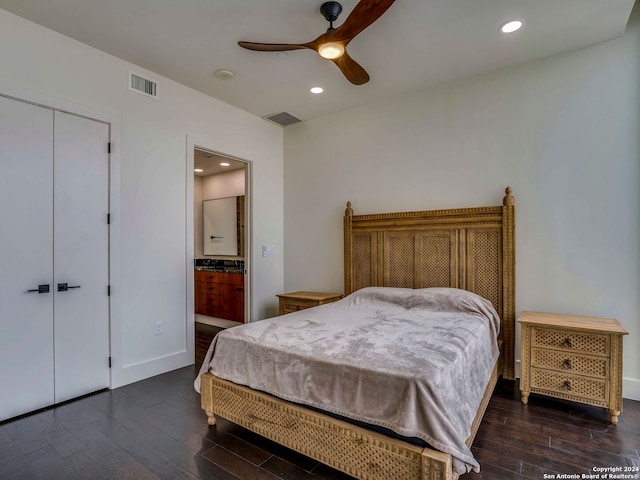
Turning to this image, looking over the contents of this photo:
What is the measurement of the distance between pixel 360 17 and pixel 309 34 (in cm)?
83

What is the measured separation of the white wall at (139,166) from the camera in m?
2.69

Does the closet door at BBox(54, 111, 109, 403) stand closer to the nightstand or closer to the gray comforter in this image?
the gray comforter

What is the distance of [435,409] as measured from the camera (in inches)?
59.8

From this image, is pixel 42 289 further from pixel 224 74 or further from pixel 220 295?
pixel 220 295

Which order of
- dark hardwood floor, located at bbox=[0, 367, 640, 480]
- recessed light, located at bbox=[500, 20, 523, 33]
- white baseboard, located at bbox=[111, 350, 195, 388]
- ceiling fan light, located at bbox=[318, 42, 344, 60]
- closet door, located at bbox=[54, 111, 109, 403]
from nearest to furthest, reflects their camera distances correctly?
dark hardwood floor, located at bbox=[0, 367, 640, 480] → ceiling fan light, located at bbox=[318, 42, 344, 60] → recessed light, located at bbox=[500, 20, 523, 33] → closet door, located at bbox=[54, 111, 109, 403] → white baseboard, located at bbox=[111, 350, 195, 388]

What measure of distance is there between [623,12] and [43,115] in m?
4.35

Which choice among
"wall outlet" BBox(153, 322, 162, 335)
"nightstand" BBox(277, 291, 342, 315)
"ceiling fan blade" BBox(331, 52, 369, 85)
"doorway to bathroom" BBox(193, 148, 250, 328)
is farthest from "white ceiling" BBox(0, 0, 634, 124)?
"wall outlet" BBox(153, 322, 162, 335)

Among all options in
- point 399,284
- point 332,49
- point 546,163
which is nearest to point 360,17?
point 332,49

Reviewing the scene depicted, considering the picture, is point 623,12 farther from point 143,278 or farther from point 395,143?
point 143,278

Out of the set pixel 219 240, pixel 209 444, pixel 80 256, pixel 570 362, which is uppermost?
pixel 219 240

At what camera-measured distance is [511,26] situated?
105 inches

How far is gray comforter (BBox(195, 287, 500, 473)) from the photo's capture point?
156cm

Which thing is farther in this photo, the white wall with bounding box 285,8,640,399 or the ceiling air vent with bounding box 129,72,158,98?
the ceiling air vent with bounding box 129,72,158,98

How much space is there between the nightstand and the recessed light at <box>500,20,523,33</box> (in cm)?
297
